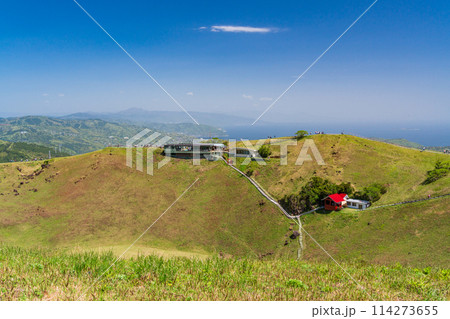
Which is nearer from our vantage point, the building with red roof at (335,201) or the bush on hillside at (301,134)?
the building with red roof at (335,201)

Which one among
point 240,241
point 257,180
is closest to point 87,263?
point 240,241

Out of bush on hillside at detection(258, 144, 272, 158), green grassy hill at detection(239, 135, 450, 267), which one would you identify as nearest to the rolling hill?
green grassy hill at detection(239, 135, 450, 267)

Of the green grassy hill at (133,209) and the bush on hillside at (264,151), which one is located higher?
the bush on hillside at (264,151)

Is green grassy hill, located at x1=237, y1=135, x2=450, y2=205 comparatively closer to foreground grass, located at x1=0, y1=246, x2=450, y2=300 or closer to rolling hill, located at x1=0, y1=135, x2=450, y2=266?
rolling hill, located at x1=0, y1=135, x2=450, y2=266

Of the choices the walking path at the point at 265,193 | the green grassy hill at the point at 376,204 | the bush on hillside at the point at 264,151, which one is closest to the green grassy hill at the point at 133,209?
the walking path at the point at 265,193

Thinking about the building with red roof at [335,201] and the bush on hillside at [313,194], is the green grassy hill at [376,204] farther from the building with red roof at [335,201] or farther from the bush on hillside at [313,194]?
the bush on hillside at [313,194]

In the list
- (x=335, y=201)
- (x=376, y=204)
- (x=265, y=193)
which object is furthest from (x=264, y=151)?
(x=376, y=204)

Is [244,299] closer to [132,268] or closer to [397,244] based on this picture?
[132,268]

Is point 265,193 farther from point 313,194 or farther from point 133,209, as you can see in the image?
point 133,209
